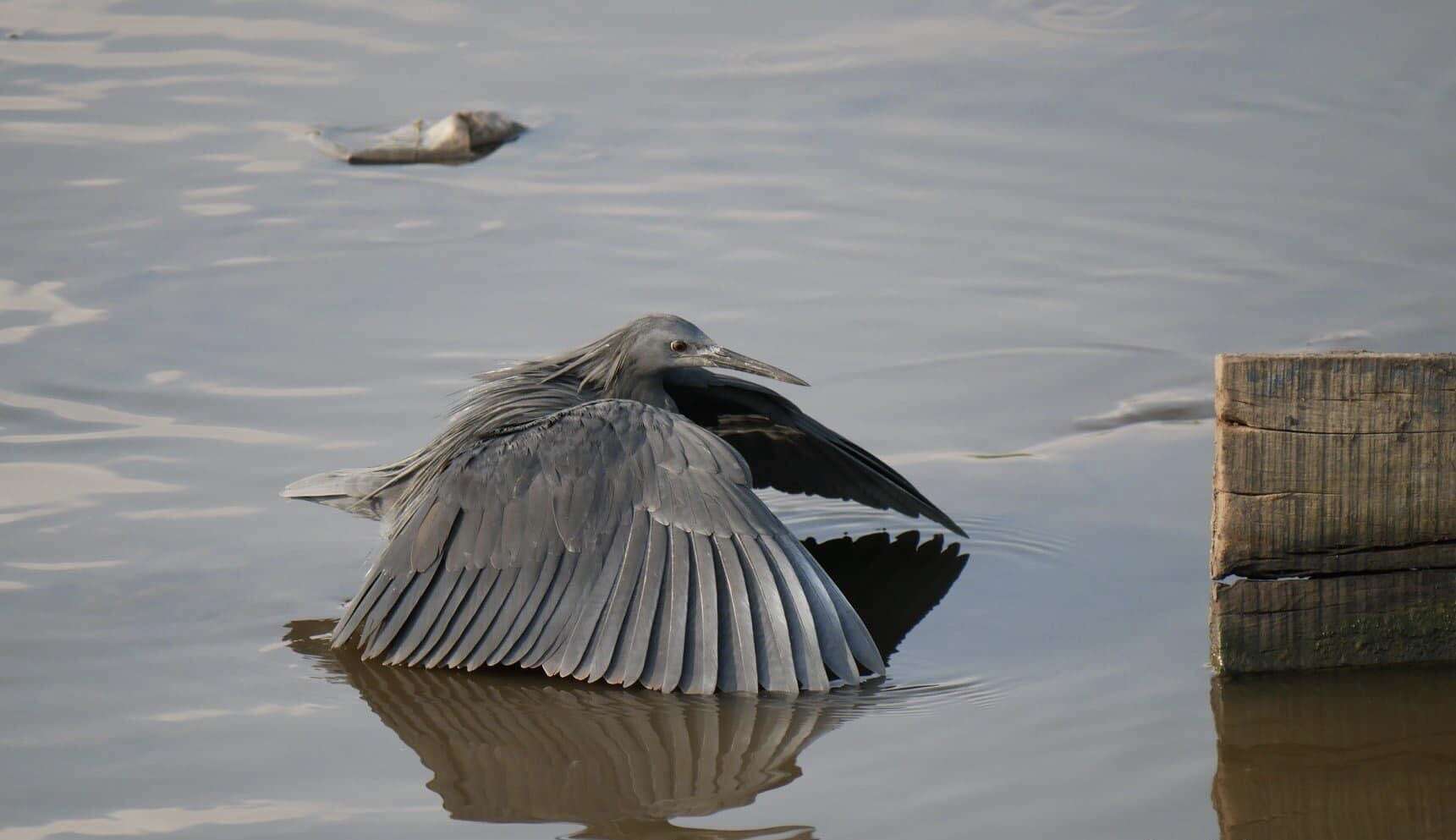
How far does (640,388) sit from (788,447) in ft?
2.32

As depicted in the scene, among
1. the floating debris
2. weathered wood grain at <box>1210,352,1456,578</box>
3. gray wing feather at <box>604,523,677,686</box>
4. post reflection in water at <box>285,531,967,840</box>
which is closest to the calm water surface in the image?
post reflection in water at <box>285,531,967,840</box>

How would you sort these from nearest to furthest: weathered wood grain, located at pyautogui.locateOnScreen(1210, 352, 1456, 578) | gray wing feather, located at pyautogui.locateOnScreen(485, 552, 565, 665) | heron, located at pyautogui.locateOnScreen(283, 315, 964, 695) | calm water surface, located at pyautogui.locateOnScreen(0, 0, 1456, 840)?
calm water surface, located at pyautogui.locateOnScreen(0, 0, 1456, 840), weathered wood grain, located at pyautogui.locateOnScreen(1210, 352, 1456, 578), heron, located at pyautogui.locateOnScreen(283, 315, 964, 695), gray wing feather, located at pyautogui.locateOnScreen(485, 552, 565, 665)

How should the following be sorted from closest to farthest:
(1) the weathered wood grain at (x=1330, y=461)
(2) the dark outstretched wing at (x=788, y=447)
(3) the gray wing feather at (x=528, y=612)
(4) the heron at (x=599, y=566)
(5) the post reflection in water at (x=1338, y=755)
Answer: (5) the post reflection in water at (x=1338, y=755)
(1) the weathered wood grain at (x=1330, y=461)
(4) the heron at (x=599, y=566)
(3) the gray wing feather at (x=528, y=612)
(2) the dark outstretched wing at (x=788, y=447)

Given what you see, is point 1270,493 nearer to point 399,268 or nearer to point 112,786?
point 112,786

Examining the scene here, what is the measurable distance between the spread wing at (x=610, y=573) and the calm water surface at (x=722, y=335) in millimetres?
129

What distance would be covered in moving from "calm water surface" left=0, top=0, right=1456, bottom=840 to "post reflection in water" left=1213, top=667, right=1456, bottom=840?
0.02 metres

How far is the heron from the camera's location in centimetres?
515

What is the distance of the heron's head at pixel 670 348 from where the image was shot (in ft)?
20.0

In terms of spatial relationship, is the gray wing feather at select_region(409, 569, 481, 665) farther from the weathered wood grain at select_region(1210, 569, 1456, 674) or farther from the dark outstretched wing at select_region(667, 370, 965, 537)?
the weathered wood grain at select_region(1210, 569, 1456, 674)

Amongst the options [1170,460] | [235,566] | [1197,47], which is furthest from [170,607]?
[1197,47]

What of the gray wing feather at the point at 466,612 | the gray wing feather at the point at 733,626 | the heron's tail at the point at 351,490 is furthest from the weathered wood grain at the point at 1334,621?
the heron's tail at the point at 351,490

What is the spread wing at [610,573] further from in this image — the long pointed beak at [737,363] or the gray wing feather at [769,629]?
the long pointed beak at [737,363]

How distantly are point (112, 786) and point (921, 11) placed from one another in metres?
10.7

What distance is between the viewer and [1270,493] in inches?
201
